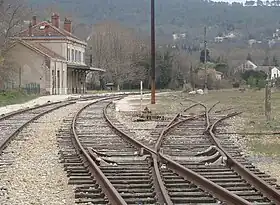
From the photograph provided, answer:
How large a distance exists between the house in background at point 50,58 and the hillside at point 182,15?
212ft

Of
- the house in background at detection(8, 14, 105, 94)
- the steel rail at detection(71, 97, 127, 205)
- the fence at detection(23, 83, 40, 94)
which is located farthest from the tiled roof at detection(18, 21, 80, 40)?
the steel rail at detection(71, 97, 127, 205)

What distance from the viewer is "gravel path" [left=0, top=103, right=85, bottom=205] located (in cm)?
938

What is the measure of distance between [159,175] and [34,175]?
2.55m

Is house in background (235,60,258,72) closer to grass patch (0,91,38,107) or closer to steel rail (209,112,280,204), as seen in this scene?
grass patch (0,91,38,107)

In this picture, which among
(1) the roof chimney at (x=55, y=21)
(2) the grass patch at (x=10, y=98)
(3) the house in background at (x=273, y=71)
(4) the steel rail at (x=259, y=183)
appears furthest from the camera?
(1) the roof chimney at (x=55, y=21)

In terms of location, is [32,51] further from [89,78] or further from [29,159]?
[29,159]

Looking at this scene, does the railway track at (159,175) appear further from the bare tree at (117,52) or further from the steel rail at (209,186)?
the bare tree at (117,52)

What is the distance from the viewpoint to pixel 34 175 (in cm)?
1162

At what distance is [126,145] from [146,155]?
295 cm

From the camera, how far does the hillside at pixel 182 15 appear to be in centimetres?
16138

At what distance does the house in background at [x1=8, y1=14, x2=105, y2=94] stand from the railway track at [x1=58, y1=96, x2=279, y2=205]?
53967 mm

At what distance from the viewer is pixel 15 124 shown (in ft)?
80.1

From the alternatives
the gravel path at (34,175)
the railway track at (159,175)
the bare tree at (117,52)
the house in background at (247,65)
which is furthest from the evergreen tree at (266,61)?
the railway track at (159,175)

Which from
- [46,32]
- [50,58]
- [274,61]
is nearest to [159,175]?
[50,58]
